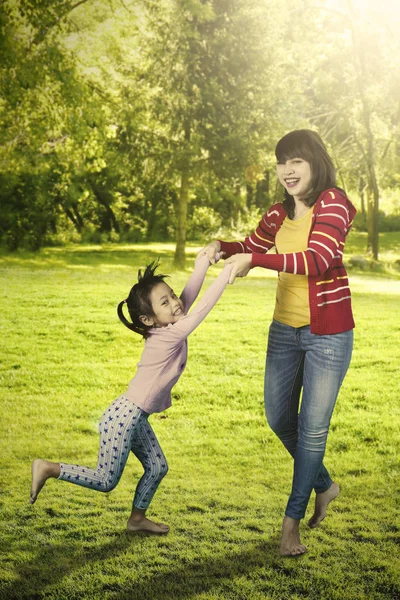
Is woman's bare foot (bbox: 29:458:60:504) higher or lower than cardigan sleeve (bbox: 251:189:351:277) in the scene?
lower

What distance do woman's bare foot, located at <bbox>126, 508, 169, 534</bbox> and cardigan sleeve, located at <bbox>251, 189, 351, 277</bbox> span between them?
4.51 feet

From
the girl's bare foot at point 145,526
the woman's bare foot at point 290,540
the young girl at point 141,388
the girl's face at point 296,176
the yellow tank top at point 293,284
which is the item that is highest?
the girl's face at point 296,176

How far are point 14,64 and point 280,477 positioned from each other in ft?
36.2

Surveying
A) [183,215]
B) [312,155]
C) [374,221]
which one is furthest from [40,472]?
[374,221]

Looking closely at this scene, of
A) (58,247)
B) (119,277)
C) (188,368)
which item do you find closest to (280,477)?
(188,368)

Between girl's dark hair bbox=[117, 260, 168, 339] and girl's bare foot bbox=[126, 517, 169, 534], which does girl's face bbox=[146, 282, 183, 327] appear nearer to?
girl's dark hair bbox=[117, 260, 168, 339]

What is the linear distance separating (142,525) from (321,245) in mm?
1604

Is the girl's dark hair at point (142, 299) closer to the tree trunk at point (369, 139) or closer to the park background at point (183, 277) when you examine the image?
the park background at point (183, 277)

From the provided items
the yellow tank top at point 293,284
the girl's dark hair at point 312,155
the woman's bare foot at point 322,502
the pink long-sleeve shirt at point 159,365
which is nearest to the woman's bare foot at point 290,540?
the woman's bare foot at point 322,502

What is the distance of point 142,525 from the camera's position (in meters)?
3.67

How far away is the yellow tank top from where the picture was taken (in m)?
3.22

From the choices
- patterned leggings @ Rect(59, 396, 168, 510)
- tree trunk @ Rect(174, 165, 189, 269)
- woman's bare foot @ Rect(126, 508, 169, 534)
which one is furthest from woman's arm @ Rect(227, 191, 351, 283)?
tree trunk @ Rect(174, 165, 189, 269)

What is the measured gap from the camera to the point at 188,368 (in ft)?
26.0

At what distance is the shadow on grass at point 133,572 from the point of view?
3.18 metres
